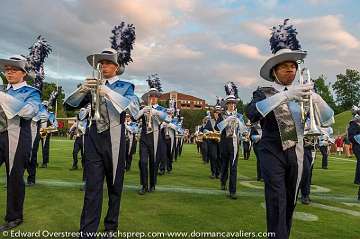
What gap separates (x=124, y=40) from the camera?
7.66m

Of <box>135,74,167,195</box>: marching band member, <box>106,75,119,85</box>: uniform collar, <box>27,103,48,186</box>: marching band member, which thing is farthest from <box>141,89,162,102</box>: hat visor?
<box>106,75,119,85</box>: uniform collar

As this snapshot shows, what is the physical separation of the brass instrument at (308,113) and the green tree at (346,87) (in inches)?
4139

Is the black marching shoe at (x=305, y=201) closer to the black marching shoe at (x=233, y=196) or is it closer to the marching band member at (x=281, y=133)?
the black marching shoe at (x=233, y=196)

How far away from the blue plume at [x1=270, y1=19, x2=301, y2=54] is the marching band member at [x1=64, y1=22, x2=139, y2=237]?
6.34ft

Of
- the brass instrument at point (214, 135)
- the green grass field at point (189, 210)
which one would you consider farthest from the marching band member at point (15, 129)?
the brass instrument at point (214, 135)

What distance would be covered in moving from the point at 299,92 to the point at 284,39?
4.84ft

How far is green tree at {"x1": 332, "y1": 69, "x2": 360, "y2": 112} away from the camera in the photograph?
105m

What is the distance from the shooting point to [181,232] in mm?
6461

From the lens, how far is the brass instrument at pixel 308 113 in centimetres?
498

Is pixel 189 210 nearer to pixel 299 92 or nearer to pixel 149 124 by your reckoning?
pixel 149 124

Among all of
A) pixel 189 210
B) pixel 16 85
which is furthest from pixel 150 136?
pixel 16 85

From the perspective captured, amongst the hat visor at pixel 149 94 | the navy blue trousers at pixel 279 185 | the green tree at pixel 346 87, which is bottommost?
the navy blue trousers at pixel 279 185

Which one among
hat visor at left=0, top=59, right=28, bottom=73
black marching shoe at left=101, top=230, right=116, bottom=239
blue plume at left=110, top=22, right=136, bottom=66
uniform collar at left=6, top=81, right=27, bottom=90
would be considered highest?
blue plume at left=110, top=22, right=136, bottom=66

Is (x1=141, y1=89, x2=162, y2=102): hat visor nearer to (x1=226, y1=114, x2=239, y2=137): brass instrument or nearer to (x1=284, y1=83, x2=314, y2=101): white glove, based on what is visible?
(x1=226, y1=114, x2=239, y2=137): brass instrument
